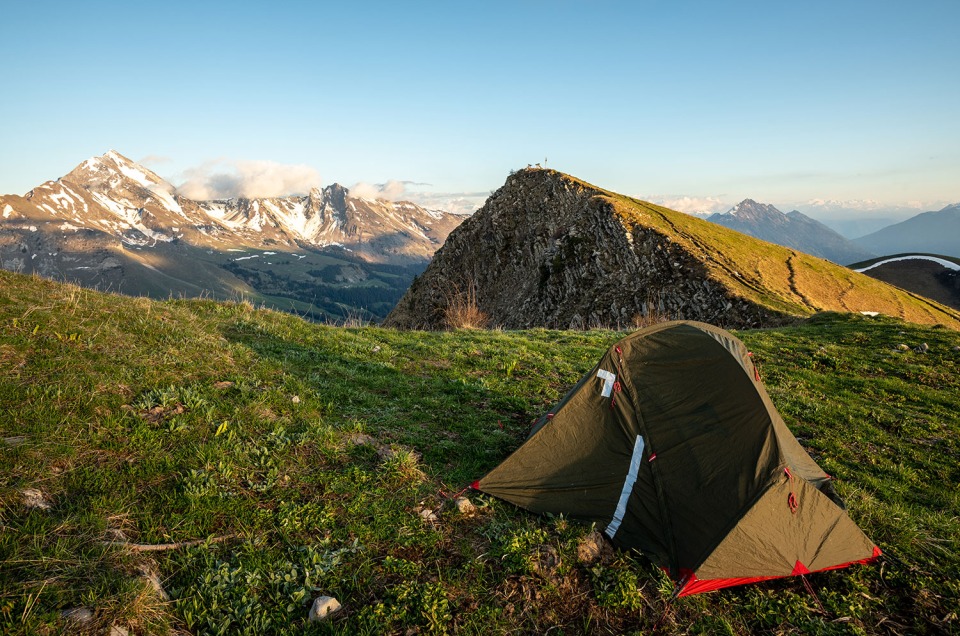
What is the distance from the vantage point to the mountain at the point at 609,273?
35719mm

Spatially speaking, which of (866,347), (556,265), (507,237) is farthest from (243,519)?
(507,237)

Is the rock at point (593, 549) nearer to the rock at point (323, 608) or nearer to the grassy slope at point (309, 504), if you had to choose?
the grassy slope at point (309, 504)

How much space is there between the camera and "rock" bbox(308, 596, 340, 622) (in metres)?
4.71

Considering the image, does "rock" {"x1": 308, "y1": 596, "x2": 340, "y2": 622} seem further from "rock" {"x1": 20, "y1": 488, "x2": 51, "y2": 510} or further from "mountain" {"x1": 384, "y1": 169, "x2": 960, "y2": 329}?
"mountain" {"x1": 384, "y1": 169, "x2": 960, "y2": 329}

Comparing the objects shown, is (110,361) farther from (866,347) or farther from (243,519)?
(866,347)

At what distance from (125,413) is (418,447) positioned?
4.73m

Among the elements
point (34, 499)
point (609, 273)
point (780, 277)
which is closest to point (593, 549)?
point (34, 499)

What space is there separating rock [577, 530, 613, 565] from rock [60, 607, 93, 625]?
5305 millimetres

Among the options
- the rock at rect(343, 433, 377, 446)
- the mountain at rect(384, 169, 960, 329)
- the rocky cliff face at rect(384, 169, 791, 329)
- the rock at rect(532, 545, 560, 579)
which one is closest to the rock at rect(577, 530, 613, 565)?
the rock at rect(532, 545, 560, 579)

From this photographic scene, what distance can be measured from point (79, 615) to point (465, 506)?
14.4 ft

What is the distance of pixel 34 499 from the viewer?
5.14 meters

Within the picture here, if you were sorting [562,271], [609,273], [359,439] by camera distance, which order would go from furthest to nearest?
[562,271] → [609,273] → [359,439]

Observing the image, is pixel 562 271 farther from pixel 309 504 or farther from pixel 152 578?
pixel 152 578

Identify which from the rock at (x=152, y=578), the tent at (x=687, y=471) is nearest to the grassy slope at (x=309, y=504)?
the rock at (x=152, y=578)
